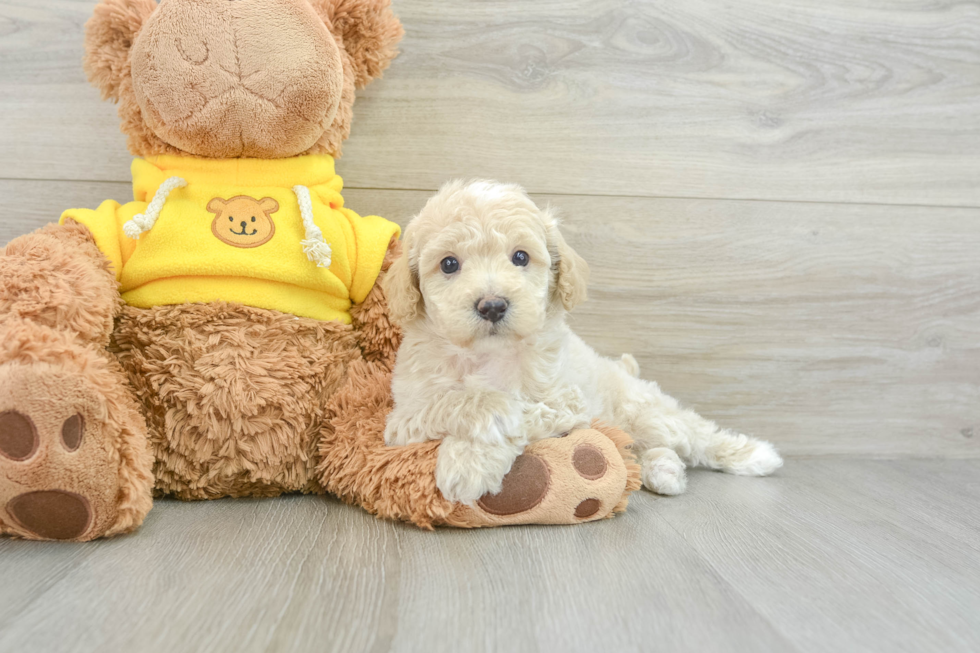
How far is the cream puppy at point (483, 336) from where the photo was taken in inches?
46.2

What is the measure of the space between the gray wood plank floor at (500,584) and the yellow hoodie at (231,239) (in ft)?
1.40

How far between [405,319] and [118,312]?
567 millimetres

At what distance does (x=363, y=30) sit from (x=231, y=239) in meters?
0.54

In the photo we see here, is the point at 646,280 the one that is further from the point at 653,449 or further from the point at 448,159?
the point at 448,159

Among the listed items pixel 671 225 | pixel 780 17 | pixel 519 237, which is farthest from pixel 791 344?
pixel 519 237

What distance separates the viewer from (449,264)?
125 cm

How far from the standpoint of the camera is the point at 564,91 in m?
1.77

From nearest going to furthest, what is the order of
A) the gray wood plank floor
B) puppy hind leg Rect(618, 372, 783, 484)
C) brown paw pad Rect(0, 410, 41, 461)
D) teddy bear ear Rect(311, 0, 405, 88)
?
the gray wood plank floor
brown paw pad Rect(0, 410, 41, 461)
teddy bear ear Rect(311, 0, 405, 88)
puppy hind leg Rect(618, 372, 783, 484)

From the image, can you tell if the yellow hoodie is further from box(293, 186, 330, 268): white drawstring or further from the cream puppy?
the cream puppy

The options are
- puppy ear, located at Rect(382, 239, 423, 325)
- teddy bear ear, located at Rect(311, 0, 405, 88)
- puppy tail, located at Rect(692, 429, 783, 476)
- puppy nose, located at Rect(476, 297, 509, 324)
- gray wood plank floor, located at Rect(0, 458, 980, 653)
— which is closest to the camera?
gray wood plank floor, located at Rect(0, 458, 980, 653)

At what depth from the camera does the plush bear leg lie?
1.03 meters


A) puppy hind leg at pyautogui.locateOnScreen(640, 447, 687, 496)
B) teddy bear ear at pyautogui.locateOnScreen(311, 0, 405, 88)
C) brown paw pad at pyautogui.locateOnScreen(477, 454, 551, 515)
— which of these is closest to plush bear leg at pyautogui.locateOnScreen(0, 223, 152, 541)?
brown paw pad at pyautogui.locateOnScreen(477, 454, 551, 515)

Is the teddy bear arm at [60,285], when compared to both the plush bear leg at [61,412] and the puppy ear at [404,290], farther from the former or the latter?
the puppy ear at [404,290]

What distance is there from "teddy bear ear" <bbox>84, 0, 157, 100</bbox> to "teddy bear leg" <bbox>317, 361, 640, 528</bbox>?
863mm
